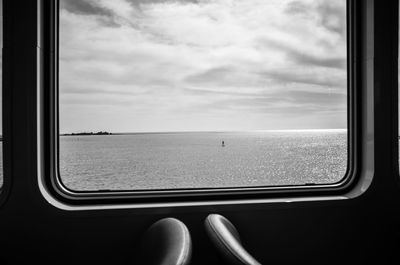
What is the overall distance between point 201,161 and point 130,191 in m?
45.5

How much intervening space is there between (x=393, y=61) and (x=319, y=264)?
1165 mm

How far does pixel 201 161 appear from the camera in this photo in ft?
153

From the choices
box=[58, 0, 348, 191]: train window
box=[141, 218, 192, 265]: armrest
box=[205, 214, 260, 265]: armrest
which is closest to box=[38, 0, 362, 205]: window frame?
box=[58, 0, 348, 191]: train window

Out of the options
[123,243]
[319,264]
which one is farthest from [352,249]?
[123,243]

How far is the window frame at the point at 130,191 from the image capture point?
54.9 inches

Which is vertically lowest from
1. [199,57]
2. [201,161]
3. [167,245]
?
[201,161]

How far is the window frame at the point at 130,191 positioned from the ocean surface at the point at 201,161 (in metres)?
0.04

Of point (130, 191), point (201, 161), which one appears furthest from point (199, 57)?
point (201, 161)

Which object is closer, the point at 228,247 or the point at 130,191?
the point at 228,247

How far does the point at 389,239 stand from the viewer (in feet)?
4.88

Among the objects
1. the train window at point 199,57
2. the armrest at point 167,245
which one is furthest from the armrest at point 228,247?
the train window at point 199,57

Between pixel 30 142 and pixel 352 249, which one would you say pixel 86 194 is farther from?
pixel 352 249

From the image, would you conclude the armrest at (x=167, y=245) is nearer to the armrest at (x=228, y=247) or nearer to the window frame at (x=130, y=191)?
the armrest at (x=228, y=247)

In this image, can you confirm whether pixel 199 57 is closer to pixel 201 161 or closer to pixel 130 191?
pixel 130 191
